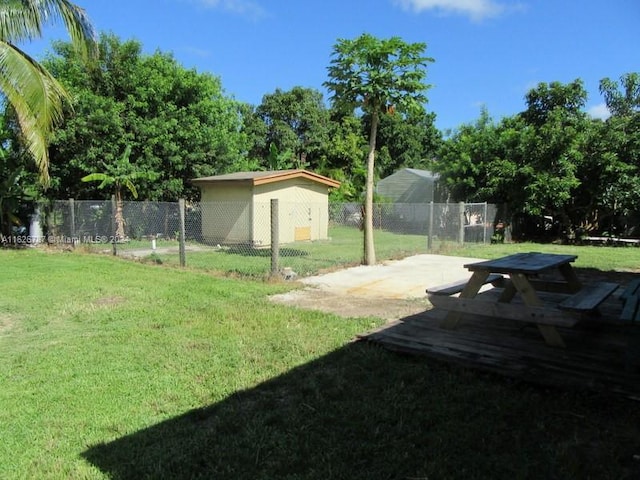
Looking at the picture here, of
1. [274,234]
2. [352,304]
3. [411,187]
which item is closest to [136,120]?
[274,234]

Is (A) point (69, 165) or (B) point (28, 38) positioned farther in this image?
(A) point (69, 165)

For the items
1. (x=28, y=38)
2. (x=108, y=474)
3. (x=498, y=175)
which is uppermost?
(x=28, y=38)

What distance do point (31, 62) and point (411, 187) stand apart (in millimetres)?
19376

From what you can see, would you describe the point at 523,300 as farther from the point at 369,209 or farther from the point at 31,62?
the point at 31,62

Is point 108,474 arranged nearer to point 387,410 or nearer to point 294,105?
point 387,410

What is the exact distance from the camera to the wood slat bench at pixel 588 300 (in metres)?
3.78

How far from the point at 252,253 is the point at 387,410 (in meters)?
10.3

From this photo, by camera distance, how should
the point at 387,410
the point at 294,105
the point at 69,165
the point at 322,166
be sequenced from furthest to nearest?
the point at 294,105
the point at 322,166
the point at 69,165
the point at 387,410

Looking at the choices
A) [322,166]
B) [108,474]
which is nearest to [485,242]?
[322,166]

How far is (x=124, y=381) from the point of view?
3.76 meters

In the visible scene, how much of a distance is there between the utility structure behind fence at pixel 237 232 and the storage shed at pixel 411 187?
15.0 ft

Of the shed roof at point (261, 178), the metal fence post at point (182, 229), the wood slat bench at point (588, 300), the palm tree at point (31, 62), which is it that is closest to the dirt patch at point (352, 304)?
the wood slat bench at point (588, 300)

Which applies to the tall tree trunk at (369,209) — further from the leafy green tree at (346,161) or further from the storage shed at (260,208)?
the leafy green tree at (346,161)

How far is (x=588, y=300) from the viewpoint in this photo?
4.09m
